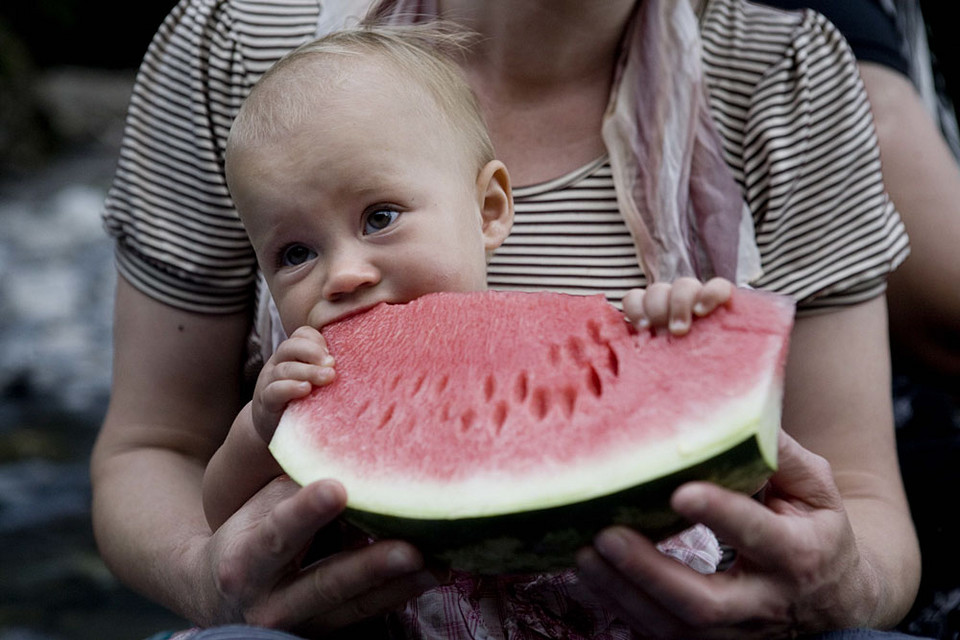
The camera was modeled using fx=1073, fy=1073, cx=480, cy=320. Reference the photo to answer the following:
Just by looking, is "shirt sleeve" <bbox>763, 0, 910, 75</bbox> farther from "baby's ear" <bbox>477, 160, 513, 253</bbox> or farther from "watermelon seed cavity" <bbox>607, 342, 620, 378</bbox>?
"watermelon seed cavity" <bbox>607, 342, 620, 378</bbox>

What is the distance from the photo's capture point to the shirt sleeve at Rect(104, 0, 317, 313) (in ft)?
6.63

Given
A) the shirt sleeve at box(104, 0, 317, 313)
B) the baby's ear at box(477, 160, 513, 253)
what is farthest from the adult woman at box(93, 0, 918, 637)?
the baby's ear at box(477, 160, 513, 253)

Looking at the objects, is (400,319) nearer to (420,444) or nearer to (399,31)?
(420,444)

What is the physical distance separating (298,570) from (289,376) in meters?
0.26

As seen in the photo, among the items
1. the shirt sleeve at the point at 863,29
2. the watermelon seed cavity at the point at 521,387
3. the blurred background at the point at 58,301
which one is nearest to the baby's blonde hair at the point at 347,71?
the watermelon seed cavity at the point at 521,387

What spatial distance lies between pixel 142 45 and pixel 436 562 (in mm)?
11588

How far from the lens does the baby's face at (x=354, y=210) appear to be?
5.04 feet

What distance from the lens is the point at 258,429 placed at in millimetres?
1458

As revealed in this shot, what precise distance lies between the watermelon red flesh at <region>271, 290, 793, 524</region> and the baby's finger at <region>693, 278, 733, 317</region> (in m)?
0.01

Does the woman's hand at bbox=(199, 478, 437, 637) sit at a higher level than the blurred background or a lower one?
higher

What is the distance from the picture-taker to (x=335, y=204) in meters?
1.54

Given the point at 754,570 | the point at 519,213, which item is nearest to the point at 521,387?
the point at 754,570

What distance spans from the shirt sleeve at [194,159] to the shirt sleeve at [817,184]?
0.90 m

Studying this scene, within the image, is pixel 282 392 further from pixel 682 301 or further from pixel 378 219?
pixel 682 301
